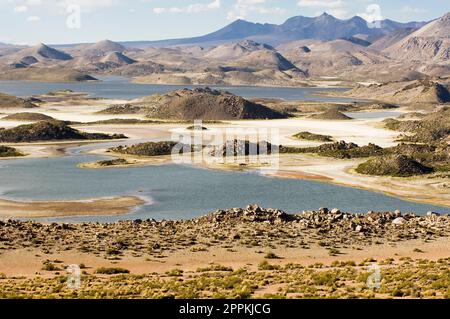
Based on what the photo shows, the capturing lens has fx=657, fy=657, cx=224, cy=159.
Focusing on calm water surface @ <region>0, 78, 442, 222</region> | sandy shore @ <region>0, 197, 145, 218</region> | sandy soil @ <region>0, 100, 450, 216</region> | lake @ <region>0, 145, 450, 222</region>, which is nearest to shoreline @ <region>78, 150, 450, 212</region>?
sandy soil @ <region>0, 100, 450, 216</region>

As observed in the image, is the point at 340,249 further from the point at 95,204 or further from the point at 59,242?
the point at 95,204

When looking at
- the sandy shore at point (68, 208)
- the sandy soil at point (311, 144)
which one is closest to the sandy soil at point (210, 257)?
the sandy shore at point (68, 208)

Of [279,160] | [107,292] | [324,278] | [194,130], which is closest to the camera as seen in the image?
[107,292]

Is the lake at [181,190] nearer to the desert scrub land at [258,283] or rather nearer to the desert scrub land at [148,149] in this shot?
the desert scrub land at [148,149]

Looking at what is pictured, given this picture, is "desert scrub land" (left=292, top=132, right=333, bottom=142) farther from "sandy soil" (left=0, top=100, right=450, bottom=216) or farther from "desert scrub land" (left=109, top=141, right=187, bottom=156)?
"desert scrub land" (left=109, top=141, right=187, bottom=156)

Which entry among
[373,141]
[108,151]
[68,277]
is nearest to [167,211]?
[68,277]

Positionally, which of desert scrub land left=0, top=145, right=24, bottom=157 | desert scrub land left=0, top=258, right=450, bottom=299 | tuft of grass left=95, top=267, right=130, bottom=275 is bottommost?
desert scrub land left=0, top=145, right=24, bottom=157

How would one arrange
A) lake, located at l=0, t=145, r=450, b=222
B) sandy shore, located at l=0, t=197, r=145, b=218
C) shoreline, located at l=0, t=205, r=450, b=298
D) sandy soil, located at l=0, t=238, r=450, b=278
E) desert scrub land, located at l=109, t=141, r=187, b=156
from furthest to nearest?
desert scrub land, located at l=109, t=141, r=187, b=156 < lake, located at l=0, t=145, r=450, b=222 < sandy shore, located at l=0, t=197, r=145, b=218 < sandy soil, located at l=0, t=238, r=450, b=278 < shoreline, located at l=0, t=205, r=450, b=298
